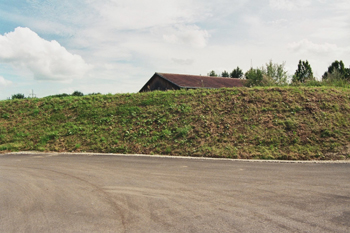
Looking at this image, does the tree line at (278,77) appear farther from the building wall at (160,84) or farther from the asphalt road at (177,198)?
the asphalt road at (177,198)

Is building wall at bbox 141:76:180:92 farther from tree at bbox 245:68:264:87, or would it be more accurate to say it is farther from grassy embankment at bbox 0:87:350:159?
grassy embankment at bbox 0:87:350:159

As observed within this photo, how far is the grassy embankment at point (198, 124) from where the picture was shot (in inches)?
429

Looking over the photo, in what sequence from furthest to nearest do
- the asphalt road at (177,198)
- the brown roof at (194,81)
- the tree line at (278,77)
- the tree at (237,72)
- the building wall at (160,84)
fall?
1. the tree at (237,72)
2. the brown roof at (194,81)
3. the building wall at (160,84)
4. the tree line at (278,77)
5. the asphalt road at (177,198)

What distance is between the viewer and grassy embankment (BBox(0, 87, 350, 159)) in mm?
10906

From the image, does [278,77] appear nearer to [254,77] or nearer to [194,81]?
[254,77]

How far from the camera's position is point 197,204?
480cm

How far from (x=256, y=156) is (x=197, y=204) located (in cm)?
600

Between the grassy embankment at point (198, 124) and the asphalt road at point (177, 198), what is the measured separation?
8.14 ft

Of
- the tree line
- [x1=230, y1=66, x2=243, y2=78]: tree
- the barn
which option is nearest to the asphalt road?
the tree line

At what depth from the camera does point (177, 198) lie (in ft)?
17.0

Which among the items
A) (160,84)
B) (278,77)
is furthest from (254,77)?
(160,84)

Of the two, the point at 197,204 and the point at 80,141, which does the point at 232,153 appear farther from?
the point at 80,141

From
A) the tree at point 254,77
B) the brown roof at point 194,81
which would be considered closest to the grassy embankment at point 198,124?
the tree at point 254,77

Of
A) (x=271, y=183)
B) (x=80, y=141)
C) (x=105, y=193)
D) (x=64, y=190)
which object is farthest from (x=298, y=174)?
(x=80, y=141)
